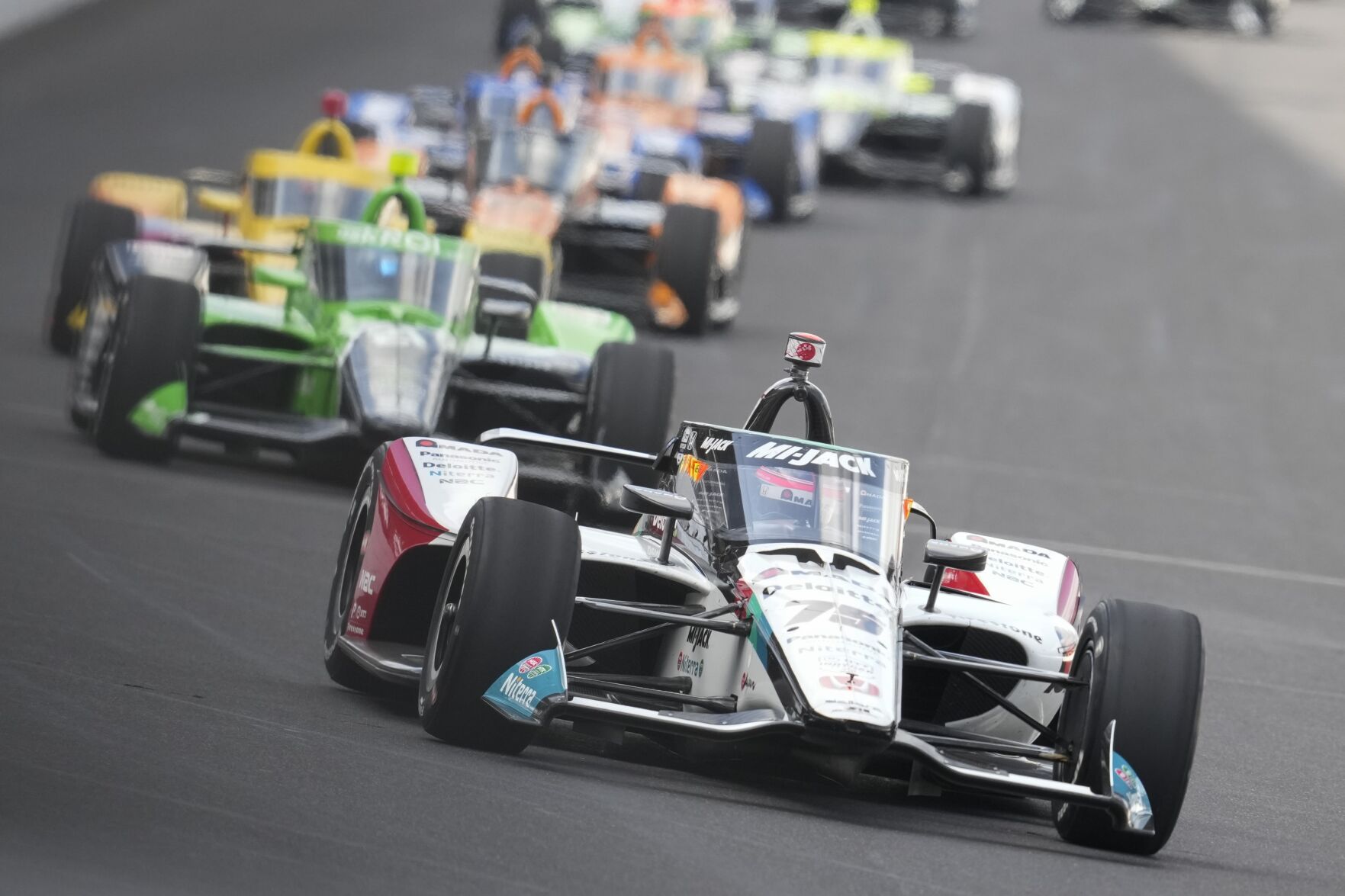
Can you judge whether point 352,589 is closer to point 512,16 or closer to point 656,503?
point 656,503

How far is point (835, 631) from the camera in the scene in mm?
7816

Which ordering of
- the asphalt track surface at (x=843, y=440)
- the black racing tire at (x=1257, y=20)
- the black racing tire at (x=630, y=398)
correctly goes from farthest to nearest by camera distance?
1. the black racing tire at (x=1257, y=20)
2. the black racing tire at (x=630, y=398)
3. the asphalt track surface at (x=843, y=440)

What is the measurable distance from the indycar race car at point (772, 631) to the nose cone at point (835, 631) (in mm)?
10

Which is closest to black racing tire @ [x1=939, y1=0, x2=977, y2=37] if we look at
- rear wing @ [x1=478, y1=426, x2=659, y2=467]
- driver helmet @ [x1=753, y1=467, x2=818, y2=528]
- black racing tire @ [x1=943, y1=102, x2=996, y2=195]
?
black racing tire @ [x1=943, y1=102, x2=996, y2=195]

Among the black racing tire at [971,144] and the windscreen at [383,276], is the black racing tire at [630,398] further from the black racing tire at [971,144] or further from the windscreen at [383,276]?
the black racing tire at [971,144]

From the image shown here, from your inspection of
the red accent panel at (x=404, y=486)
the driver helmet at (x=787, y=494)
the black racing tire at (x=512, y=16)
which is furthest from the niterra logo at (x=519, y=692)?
the black racing tire at (x=512, y=16)

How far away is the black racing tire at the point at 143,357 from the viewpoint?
13641mm

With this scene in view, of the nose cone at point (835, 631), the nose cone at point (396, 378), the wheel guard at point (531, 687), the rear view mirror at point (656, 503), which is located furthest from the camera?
the nose cone at point (396, 378)

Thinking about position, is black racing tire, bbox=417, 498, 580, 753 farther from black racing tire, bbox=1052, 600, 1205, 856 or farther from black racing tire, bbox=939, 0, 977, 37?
black racing tire, bbox=939, 0, 977, 37

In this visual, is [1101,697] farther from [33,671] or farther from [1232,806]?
[33,671]

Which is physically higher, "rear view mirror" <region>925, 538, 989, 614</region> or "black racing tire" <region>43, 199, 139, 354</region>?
"rear view mirror" <region>925, 538, 989, 614</region>

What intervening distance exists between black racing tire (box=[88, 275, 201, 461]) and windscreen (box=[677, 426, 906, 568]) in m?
5.53

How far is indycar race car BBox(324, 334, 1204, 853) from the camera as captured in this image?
7.76 metres

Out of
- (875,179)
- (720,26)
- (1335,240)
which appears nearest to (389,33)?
(720,26)
